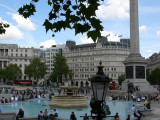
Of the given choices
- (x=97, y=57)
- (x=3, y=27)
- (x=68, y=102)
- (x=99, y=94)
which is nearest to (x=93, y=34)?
(x=99, y=94)

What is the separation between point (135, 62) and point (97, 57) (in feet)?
221

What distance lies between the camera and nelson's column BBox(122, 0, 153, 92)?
164 ft

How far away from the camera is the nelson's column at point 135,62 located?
164 ft

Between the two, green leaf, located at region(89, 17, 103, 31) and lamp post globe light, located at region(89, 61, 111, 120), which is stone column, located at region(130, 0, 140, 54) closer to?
lamp post globe light, located at region(89, 61, 111, 120)

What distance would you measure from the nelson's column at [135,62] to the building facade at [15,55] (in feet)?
270

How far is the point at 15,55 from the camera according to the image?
4924 inches

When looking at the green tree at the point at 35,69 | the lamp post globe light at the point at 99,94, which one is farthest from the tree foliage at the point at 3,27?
the green tree at the point at 35,69

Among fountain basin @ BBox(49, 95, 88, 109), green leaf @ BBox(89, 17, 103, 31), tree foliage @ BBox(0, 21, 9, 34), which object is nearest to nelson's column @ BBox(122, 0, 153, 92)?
fountain basin @ BBox(49, 95, 88, 109)

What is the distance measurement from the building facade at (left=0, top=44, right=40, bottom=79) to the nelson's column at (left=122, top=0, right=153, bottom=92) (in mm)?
82193

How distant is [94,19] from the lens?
609cm

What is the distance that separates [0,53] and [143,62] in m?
Result: 90.8

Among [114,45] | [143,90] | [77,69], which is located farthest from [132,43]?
[77,69]

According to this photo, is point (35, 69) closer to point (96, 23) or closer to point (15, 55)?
point (15, 55)

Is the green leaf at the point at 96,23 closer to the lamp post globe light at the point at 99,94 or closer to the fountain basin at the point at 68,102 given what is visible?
the lamp post globe light at the point at 99,94
